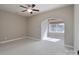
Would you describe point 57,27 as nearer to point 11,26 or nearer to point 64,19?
point 64,19

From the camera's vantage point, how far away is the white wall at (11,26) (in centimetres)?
523

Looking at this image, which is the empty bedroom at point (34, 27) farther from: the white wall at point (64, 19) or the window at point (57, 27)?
the window at point (57, 27)

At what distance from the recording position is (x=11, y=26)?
5840mm

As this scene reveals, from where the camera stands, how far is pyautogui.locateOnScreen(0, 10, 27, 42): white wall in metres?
5.23

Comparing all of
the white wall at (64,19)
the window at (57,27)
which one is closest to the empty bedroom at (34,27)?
the white wall at (64,19)

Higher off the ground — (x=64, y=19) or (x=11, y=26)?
(x=64, y=19)

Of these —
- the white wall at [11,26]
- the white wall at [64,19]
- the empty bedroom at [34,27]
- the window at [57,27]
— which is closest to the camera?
the empty bedroom at [34,27]

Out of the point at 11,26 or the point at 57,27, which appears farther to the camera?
the point at 57,27

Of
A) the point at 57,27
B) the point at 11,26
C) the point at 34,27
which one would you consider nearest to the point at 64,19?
the point at 34,27

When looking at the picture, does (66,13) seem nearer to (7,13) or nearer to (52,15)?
(52,15)

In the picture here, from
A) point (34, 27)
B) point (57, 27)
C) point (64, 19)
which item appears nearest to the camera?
point (64, 19)

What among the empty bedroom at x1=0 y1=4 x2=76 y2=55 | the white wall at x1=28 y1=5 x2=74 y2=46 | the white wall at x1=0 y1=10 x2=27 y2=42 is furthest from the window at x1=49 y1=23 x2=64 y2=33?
the white wall at x1=0 y1=10 x2=27 y2=42

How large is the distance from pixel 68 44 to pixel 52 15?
2003 millimetres
